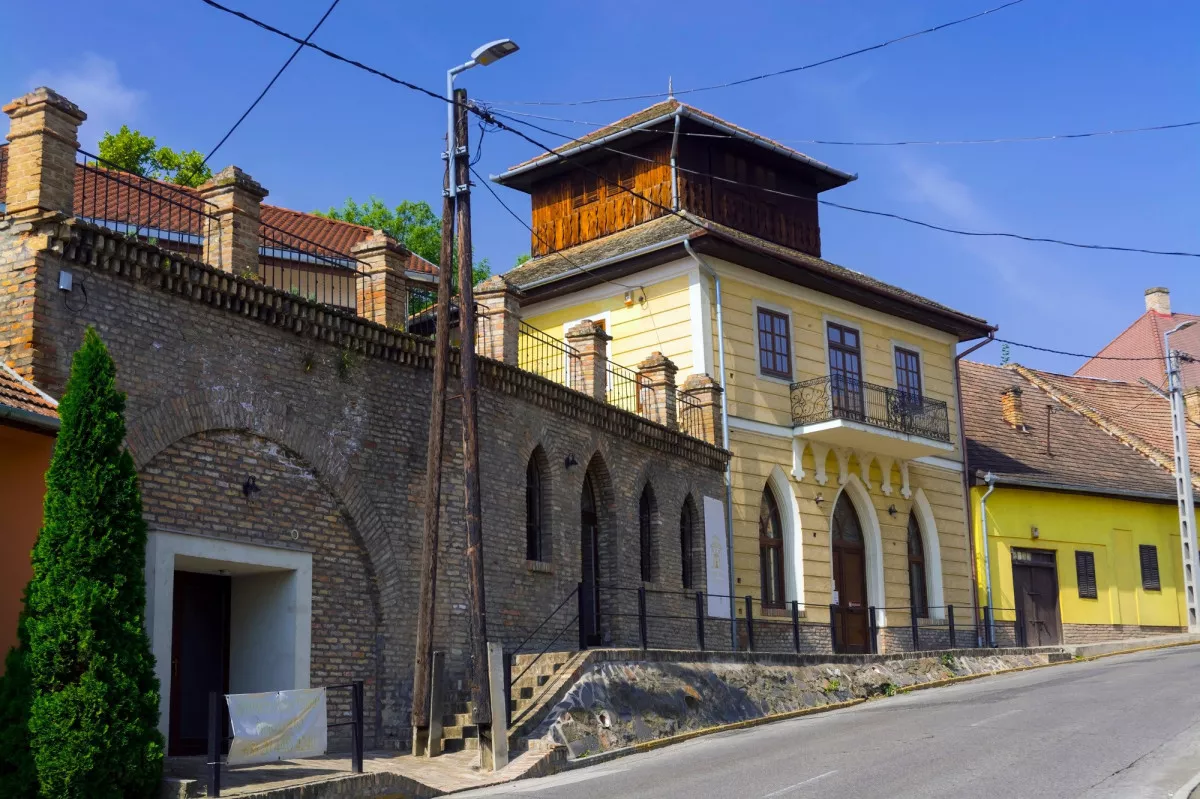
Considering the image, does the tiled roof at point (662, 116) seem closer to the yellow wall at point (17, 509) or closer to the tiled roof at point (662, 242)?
the tiled roof at point (662, 242)

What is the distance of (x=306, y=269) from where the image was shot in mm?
22969

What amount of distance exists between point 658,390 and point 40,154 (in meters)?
13.6

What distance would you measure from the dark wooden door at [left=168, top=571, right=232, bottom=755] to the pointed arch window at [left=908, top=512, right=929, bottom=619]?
753 inches

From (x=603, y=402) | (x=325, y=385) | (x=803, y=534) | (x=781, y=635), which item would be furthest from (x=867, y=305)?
(x=325, y=385)

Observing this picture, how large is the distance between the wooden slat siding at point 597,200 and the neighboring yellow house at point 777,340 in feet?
0.15

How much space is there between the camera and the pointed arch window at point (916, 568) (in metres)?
31.6

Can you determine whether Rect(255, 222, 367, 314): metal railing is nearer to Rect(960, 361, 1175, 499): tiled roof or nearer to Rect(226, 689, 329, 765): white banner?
Rect(226, 689, 329, 765): white banner

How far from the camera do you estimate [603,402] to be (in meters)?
22.5

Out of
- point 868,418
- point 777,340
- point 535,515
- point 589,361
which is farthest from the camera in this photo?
point 868,418

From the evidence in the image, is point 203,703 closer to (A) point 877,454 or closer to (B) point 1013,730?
(B) point 1013,730

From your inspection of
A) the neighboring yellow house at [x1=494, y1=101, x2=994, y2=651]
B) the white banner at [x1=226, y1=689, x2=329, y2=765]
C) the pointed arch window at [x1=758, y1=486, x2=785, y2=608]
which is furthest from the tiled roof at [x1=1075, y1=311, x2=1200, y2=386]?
the white banner at [x1=226, y1=689, x2=329, y2=765]

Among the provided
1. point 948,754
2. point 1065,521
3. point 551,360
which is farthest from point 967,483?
point 948,754

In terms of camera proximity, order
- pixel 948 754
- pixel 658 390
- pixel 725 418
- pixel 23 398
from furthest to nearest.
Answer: pixel 725 418, pixel 658 390, pixel 948 754, pixel 23 398

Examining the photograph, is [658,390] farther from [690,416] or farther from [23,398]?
[23,398]
